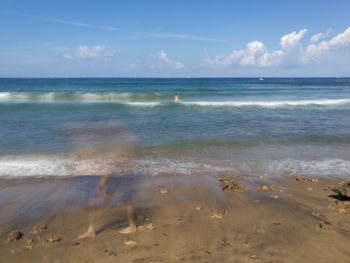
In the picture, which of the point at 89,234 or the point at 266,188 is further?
the point at 266,188

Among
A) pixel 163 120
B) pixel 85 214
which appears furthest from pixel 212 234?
pixel 163 120

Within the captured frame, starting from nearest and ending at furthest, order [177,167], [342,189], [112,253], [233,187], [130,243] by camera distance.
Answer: [112,253], [130,243], [342,189], [233,187], [177,167]

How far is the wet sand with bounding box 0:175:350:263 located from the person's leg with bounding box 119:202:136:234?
8 centimetres

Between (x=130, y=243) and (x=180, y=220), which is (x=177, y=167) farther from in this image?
(x=130, y=243)

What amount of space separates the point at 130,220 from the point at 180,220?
82 cm

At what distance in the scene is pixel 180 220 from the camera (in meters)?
5.41

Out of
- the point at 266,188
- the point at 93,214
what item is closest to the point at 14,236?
the point at 93,214

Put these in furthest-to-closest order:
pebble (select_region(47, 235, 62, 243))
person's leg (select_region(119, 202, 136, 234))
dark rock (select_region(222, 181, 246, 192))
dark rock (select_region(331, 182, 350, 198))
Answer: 1. dark rock (select_region(222, 181, 246, 192))
2. dark rock (select_region(331, 182, 350, 198))
3. person's leg (select_region(119, 202, 136, 234))
4. pebble (select_region(47, 235, 62, 243))

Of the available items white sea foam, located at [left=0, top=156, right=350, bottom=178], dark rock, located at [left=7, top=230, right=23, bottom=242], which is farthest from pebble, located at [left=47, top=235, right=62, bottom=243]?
white sea foam, located at [left=0, top=156, right=350, bottom=178]

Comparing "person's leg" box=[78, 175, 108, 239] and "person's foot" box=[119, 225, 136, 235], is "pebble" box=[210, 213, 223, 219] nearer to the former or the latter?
"person's foot" box=[119, 225, 136, 235]

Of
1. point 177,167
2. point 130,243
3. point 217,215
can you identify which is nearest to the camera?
point 130,243

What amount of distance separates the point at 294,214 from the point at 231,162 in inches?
136

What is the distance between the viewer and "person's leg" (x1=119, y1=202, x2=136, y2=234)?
4991 millimetres

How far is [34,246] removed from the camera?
15.1 ft
